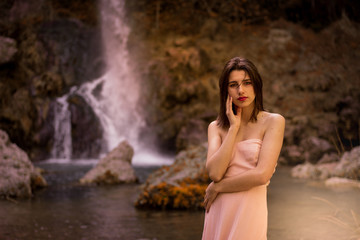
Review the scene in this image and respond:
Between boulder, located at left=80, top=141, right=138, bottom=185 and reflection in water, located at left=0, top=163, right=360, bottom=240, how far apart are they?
965 mm

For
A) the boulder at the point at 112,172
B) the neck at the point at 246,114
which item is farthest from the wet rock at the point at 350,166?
the neck at the point at 246,114

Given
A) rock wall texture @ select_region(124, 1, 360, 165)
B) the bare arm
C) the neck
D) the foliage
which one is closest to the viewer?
the bare arm

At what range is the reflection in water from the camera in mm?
5371

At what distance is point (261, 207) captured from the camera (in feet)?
7.70

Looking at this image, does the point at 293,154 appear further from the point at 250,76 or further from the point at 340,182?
the point at 250,76

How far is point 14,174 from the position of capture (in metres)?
8.40

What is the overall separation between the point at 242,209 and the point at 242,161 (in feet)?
0.93

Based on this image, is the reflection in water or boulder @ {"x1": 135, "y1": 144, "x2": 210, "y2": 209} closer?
the reflection in water

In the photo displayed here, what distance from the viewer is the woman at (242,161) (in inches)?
90.4

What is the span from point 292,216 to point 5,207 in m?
5.00

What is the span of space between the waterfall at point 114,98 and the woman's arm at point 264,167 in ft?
49.3

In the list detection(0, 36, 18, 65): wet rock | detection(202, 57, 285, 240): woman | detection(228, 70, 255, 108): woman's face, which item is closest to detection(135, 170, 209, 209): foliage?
detection(202, 57, 285, 240): woman

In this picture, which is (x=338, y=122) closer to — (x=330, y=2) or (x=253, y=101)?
(x=330, y=2)

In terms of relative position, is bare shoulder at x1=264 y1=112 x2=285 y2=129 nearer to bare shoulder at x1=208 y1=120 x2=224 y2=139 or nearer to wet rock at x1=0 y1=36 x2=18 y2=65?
bare shoulder at x1=208 y1=120 x2=224 y2=139
